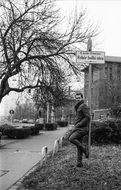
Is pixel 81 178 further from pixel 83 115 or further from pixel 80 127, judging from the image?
pixel 83 115

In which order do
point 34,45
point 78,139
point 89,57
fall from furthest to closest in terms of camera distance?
point 34,45
point 89,57
point 78,139

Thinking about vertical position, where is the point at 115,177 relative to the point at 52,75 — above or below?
below

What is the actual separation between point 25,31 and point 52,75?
3.66 metres

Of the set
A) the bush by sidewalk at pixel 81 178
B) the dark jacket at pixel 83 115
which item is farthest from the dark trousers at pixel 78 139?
the bush by sidewalk at pixel 81 178

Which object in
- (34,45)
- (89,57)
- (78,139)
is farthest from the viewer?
(34,45)

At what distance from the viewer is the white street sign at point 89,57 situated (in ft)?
26.0

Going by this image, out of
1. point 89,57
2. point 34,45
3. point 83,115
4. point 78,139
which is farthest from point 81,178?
point 34,45

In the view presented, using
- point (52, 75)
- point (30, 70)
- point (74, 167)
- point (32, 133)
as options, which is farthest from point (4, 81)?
point (74, 167)

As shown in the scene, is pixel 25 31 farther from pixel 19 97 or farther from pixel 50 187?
pixel 50 187

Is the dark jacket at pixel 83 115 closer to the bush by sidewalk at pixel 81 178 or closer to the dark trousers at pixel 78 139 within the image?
the dark trousers at pixel 78 139

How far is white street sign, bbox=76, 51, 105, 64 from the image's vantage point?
7.92m

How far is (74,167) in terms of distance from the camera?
775cm

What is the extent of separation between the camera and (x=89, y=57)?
795 cm

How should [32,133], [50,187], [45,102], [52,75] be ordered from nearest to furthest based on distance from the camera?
[50,187], [52,75], [45,102], [32,133]
